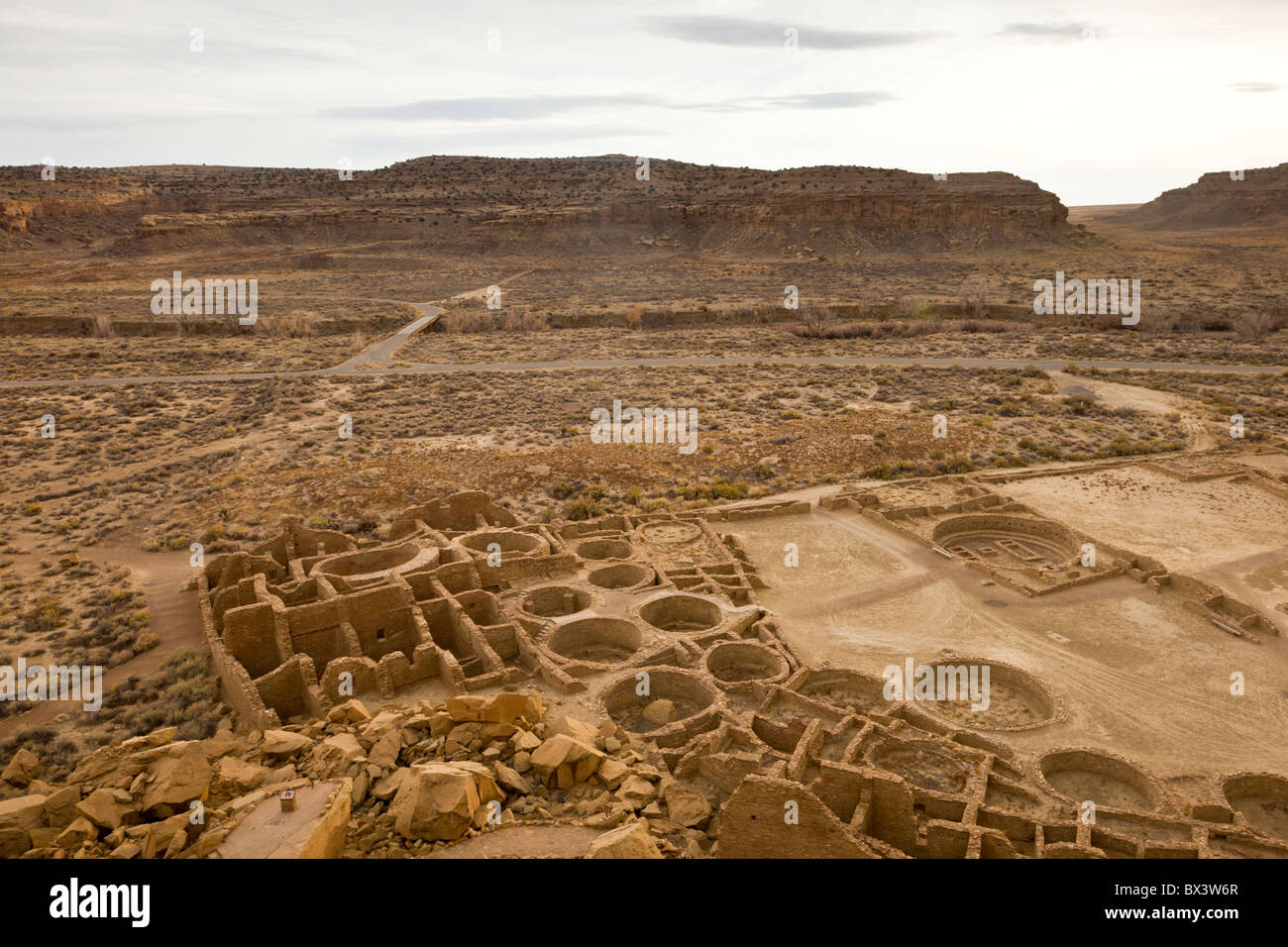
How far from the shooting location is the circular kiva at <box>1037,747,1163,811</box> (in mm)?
14602

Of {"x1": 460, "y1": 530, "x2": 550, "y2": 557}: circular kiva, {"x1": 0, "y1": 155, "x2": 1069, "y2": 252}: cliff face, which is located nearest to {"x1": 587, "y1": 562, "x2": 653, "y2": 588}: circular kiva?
{"x1": 460, "y1": 530, "x2": 550, "y2": 557}: circular kiva

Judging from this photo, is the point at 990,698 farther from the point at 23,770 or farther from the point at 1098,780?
the point at 23,770

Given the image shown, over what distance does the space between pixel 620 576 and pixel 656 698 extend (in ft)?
18.7

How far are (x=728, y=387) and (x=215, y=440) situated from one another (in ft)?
92.2

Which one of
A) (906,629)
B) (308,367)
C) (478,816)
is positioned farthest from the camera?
(308,367)

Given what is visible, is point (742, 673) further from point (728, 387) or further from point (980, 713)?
point (728, 387)

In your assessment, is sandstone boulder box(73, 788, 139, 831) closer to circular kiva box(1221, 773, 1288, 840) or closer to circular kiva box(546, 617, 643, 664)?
circular kiva box(546, 617, 643, 664)

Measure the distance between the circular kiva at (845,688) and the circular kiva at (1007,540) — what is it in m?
8.90

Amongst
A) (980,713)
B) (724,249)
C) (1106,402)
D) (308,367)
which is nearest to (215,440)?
(308,367)

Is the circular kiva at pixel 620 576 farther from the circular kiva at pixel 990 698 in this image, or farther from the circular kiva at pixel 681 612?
the circular kiva at pixel 990 698

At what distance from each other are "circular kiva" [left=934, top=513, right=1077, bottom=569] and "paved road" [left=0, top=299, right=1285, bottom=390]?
28.7 meters

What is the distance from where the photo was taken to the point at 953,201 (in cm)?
10962

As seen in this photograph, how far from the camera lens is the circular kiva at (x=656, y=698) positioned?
1698 cm

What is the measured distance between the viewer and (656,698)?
18172 mm
